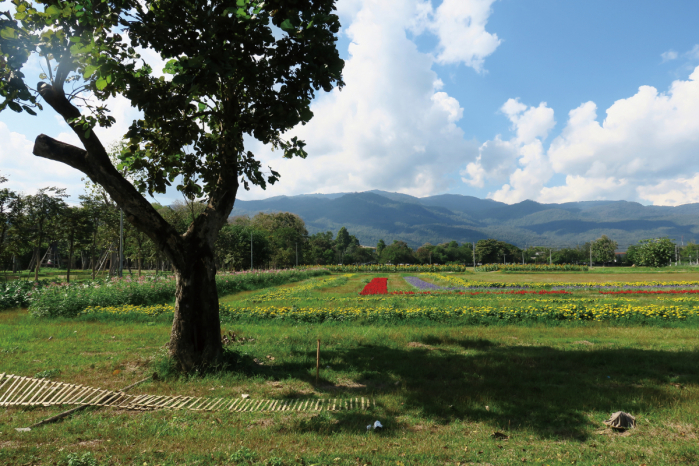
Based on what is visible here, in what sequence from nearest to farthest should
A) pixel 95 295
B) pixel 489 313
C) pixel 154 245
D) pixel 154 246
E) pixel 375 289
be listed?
pixel 489 313, pixel 95 295, pixel 375 289, pixel 154 245, pixel 154 246

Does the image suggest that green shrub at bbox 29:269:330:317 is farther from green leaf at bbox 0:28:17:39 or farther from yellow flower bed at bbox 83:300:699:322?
green leaf at bbox 0:28:17:39

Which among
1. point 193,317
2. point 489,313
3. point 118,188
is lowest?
point 489,313

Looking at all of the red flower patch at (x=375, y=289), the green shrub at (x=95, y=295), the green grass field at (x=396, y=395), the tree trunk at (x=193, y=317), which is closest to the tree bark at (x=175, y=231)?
the tree trunk at (x=193, y=317)

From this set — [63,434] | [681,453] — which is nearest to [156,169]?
[63,434]

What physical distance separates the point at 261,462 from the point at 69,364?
21.8ft

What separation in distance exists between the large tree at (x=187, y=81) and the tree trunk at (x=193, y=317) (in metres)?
0.02

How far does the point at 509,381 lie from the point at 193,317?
6.45 meters

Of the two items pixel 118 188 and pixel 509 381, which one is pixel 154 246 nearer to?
pixel 118 188

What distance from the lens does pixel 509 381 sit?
6773 millimetres

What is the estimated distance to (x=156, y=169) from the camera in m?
8.93

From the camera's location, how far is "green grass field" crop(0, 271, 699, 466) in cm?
418

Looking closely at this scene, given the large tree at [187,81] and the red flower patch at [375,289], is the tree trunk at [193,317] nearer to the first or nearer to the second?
the large tree at [187,81]

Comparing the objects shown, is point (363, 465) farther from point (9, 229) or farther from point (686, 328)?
point (9, 229)

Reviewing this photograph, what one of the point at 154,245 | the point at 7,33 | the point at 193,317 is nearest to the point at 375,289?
the point at 193,317
